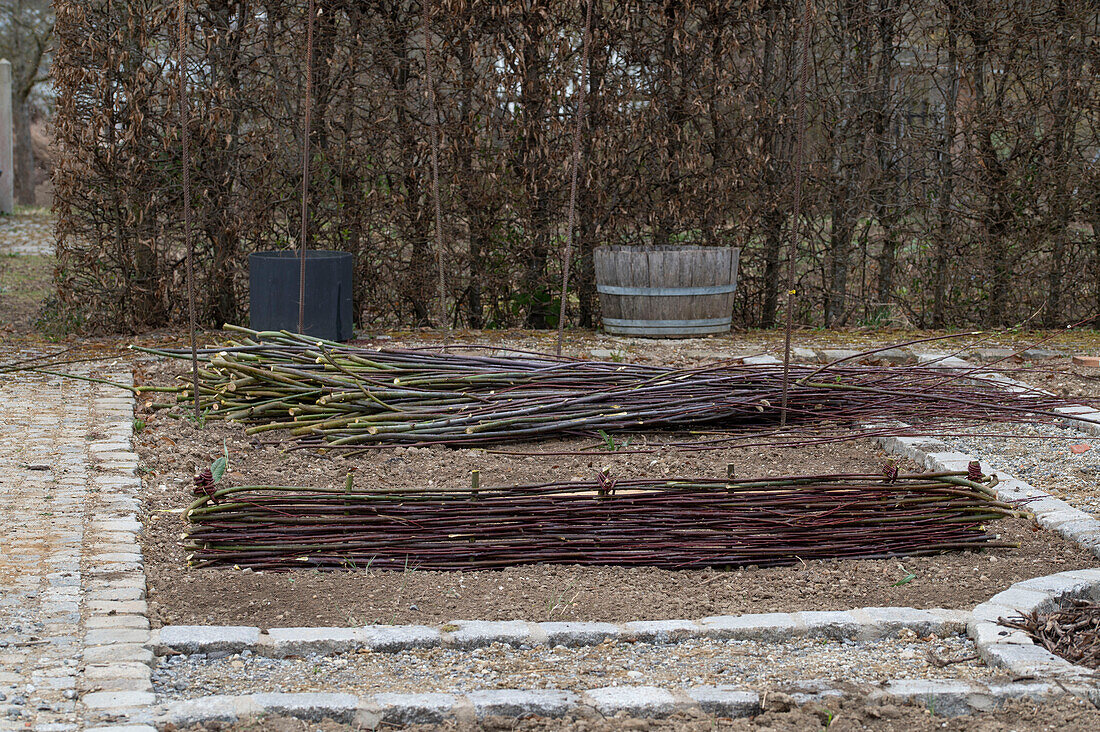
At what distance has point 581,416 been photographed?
196 inches

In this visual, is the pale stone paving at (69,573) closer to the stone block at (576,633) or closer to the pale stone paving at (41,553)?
the pale stone paving at (41,553)

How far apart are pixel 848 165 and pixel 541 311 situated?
2851mm

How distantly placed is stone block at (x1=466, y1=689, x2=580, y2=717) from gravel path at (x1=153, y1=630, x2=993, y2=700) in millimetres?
72

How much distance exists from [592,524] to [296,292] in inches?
164

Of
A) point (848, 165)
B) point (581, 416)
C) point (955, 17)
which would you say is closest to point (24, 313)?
point (581, 416)

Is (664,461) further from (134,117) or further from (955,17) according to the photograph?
(955,17)

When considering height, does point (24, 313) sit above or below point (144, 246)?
below

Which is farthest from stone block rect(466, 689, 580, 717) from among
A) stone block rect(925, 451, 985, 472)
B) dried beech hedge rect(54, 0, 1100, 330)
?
dried beech hedge rect(54, 0, 1100, 330)

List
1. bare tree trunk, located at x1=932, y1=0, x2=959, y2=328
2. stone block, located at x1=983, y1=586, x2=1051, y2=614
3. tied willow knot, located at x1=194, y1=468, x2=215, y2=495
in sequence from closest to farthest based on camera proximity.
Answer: stone block, located at x1=983, y1=586, x2=1051, y2=614
tied willow knot, located at x1=194, y1=468, x2=215, y2=495
bare tree trunk, located at x1=932, y1=0, x2=959, y2=328

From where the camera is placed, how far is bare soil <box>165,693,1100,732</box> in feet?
8.17

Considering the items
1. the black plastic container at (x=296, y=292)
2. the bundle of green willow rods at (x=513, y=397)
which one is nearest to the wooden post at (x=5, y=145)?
the black plastic container at (x=296, y=292)

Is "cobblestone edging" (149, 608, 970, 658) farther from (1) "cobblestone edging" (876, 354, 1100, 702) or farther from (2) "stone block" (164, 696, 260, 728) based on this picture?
(2) "stone block" (164, 696, 260, 728)

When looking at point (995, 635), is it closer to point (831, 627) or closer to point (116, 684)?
point (831, 627)

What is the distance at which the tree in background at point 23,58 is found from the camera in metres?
16.6
